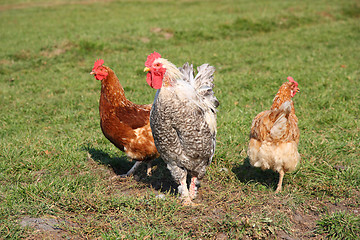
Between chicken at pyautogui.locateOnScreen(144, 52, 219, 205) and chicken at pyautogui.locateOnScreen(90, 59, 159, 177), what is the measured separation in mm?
813

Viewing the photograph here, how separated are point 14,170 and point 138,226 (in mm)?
2446

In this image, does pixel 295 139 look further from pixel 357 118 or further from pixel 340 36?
pixel 340 36

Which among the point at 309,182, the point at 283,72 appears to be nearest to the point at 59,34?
the point at 283,72

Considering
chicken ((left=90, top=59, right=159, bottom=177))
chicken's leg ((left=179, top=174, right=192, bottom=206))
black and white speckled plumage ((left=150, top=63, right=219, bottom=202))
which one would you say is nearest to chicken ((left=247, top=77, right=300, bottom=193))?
black and white speckled plumage ((left=150, top=63, right=219, bottom=202))

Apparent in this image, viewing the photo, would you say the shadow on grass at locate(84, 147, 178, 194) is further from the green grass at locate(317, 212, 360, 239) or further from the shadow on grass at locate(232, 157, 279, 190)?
the green grass at locate(317, 212, 360, 239)

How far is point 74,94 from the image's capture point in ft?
27.8

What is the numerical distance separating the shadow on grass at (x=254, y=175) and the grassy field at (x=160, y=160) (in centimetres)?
2

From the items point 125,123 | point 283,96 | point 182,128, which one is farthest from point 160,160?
point 283,96

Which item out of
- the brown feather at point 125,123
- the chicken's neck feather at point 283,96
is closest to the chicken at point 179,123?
the brown feather at point 125,123

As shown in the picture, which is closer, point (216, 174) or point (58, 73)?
point (216, 174)

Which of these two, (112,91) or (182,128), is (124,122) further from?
(182,128)

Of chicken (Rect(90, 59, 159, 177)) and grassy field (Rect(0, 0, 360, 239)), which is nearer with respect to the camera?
grassy field (Rect(0, 0, 360, 239))

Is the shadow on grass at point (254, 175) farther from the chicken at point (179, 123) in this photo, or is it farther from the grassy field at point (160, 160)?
the chicken at point (179, 123)

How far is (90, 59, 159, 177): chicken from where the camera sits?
15.6 ft
